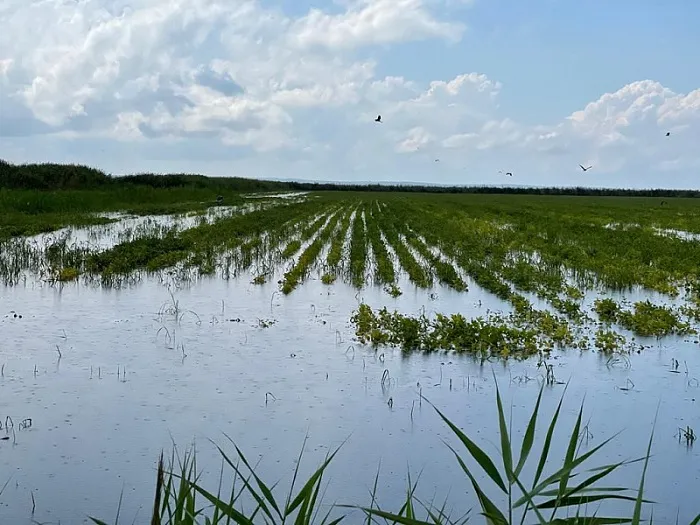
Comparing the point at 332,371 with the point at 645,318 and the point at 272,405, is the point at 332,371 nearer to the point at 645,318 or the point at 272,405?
the point at 272,405

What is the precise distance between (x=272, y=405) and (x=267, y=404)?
4cm

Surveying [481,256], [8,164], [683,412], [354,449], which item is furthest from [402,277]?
[8,164]

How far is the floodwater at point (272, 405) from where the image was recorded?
14.1ft

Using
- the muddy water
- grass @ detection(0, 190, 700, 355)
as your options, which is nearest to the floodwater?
the muddy water

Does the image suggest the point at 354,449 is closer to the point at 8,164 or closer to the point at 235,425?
the point at 235,425

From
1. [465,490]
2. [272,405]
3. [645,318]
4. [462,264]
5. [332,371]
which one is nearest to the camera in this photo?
[465,490]

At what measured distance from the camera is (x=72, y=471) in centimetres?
435

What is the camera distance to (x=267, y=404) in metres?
5.64

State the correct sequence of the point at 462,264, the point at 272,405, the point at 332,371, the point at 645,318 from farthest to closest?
the point at 462,264, the point at 645,318, the point at 332,371, the point at 272,405

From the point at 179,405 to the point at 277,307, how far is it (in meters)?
4.10

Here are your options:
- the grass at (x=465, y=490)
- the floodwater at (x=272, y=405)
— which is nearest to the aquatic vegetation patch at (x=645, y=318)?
the floodwater at (x=272, y=405)

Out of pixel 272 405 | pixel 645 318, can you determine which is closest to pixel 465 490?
pixel 272 405

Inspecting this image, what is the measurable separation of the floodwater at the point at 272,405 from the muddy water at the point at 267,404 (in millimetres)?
15

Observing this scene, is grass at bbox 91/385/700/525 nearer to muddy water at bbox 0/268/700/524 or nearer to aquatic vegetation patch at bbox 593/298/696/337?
muddy water at bbox 0/268/700/524
